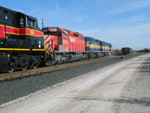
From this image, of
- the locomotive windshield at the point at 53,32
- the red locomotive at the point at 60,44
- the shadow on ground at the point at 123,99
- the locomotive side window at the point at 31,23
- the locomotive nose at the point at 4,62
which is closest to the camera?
the shadow on ground at the point at 123,99

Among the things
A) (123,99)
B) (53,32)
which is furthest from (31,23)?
(123,99)

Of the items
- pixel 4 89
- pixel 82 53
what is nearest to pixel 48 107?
pixel 4 89

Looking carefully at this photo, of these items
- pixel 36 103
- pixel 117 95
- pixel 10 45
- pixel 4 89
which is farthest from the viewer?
pixel 10 45

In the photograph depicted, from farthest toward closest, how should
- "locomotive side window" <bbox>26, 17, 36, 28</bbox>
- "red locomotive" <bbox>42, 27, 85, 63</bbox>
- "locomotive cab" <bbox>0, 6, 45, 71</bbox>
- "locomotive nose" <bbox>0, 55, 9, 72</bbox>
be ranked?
"red locomotive" <bbox>42, 27, 85, 63</bbox>
"locomotive side window" <bbox>26, 17, 36, 28</bbox>
"locomotive cab" <bbox>0, 6, 45, 71</bbox>
"locomotive nose" <bbox>0, 55, 9, 72</bbox>

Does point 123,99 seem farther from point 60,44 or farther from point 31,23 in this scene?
point 60,44

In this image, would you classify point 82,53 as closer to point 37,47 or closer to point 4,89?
point 37,47

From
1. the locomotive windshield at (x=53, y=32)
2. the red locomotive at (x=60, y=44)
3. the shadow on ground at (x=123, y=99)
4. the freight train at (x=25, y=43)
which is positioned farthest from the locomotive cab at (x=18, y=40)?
the shadow on ground at (x=123, y=99)

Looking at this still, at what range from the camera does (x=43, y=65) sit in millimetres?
16844

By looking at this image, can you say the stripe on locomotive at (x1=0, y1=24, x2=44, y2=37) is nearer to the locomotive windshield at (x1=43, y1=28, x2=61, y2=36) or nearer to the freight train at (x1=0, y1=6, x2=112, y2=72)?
the freight train at (x1=0, y1=6, x2=112, y2=72)

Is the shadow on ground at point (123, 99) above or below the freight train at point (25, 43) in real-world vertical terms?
below

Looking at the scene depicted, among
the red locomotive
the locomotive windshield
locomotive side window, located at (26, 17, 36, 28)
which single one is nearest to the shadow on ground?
locomotive side window, located at (26, 17, 36, 28)

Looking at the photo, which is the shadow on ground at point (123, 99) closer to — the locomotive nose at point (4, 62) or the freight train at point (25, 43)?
the locomotive nose at point (4, 62)

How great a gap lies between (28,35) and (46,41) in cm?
410

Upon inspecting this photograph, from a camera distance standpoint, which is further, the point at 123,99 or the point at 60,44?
the point at 60,44
